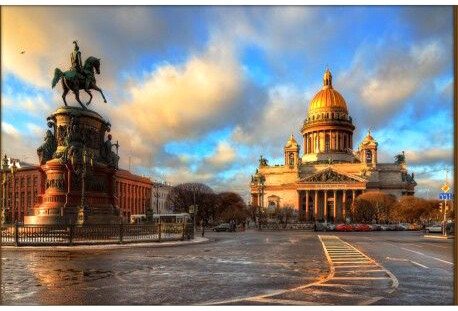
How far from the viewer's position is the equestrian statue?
3488 cm

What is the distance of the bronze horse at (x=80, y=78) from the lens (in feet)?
114

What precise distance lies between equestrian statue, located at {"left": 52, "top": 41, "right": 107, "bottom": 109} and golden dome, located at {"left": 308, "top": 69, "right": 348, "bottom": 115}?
12784 centimetres

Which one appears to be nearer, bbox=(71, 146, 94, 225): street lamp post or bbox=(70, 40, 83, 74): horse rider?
bbox=(71, 146, 94, 225): street lamp post

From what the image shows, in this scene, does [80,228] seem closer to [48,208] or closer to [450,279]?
[48,208]

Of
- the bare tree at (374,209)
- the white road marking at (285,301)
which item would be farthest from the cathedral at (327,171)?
the white road marking at (285,301)

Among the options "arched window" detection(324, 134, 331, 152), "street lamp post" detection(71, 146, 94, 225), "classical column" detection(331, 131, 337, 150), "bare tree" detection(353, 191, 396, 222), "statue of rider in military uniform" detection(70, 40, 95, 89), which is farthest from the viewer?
"arched window" detection(324, 134, 331, 152)

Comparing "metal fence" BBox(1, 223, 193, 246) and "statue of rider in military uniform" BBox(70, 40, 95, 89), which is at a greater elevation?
"statue of rider in military uniform" BBox(70, 40, 95, 89)

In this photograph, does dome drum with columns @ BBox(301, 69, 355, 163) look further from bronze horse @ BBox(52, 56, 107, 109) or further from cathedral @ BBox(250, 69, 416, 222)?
bronze horse @ BBox(52, 56, 107, 109)

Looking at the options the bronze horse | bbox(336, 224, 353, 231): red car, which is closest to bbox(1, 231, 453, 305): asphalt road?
the bronze horse

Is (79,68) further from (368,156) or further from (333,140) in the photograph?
(333,140)

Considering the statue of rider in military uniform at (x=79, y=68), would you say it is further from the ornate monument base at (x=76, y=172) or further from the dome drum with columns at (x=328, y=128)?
the dome drum with columns at (x=328, y=128)

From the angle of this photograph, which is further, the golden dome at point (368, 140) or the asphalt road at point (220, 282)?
the golden dome at point (368, 140)

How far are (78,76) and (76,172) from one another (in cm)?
694

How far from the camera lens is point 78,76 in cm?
3528
